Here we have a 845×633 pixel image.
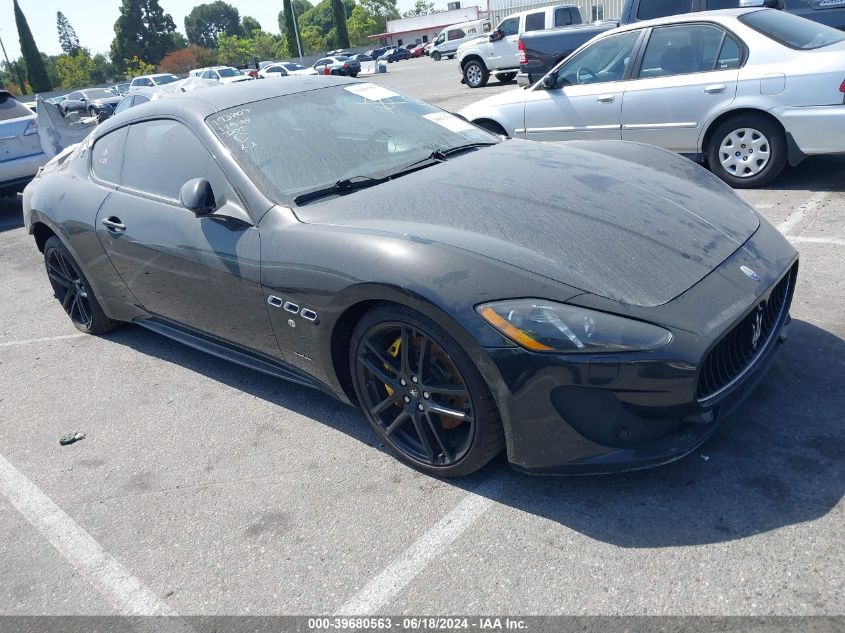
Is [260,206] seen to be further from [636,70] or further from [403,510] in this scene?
[636,70]

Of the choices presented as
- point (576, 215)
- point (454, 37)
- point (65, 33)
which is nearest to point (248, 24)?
point (65, 33)

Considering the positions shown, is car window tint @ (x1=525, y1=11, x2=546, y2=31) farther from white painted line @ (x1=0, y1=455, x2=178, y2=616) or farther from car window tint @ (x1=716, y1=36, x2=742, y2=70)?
white painted line @ (x1=0, y1=455, x2=178, y2=616)

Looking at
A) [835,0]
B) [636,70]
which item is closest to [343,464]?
[636,70]

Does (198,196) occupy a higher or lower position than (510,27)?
lower

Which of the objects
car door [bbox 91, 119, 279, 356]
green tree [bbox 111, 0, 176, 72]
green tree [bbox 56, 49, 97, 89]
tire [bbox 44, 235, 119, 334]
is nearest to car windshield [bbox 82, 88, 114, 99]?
tire [bbox 44, 235, 119, 334]

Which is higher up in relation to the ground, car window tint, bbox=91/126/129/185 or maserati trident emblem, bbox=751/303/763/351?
car window tint, bbox=91/126/129/185

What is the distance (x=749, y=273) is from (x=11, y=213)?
10.5 metres

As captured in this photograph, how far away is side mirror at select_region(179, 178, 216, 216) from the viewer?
3.21 m

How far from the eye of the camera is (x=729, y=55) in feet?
20.1

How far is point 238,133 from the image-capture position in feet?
11.3

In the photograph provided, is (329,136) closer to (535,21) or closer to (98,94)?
(535,21)

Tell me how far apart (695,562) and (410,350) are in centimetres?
121

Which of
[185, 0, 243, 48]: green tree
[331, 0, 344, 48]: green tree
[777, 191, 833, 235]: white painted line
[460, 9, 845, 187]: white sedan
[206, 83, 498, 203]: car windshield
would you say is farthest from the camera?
→ [185, 0, 243, 48]: green tree

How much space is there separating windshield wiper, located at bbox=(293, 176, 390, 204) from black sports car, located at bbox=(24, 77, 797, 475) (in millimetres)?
13
